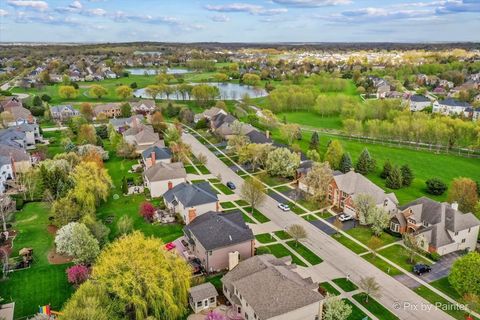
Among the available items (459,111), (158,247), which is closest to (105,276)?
(158,247)

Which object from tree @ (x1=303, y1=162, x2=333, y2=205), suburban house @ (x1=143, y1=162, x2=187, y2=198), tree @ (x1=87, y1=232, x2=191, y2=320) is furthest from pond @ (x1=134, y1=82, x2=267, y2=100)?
tree @ (x1=87, y1=232, x2=191, y2=320)

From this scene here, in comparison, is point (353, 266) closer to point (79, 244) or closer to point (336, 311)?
point (336, 311)

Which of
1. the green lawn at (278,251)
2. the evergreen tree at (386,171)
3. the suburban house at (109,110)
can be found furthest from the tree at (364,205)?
the suburban house at (109,110)

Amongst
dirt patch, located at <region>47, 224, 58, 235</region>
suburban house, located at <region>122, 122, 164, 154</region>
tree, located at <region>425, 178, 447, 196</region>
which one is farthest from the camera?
suburban house, located at <region>122, 122, 164, 154</region>

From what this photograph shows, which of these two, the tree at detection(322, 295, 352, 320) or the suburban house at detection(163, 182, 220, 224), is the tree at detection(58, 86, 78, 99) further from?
the tree at detection(322, 295, 352, 320)

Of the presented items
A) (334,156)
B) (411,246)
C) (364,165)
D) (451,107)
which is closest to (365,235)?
(411,246)

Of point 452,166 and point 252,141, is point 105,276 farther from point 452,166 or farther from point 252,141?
point 452,166
